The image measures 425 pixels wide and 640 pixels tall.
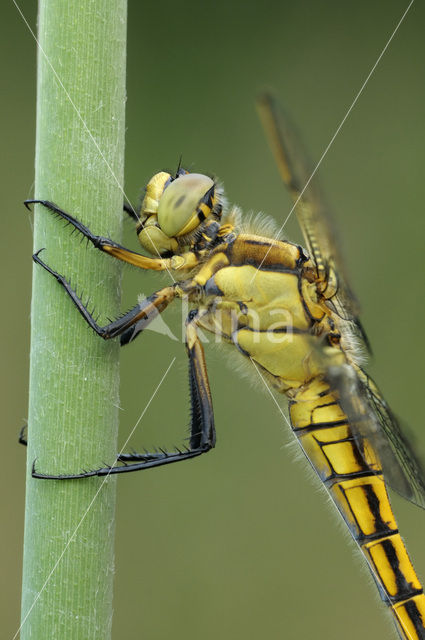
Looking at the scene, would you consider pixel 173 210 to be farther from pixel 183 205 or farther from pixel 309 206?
pixel 309 206

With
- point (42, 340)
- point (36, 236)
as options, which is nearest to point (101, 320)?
point (42, 340)

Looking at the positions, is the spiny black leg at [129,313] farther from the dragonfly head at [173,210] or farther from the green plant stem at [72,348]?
the dragonfly head at [173,210]

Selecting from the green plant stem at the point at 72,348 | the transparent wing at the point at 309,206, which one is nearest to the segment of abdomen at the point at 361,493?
the transparent wing at the point at 309,206

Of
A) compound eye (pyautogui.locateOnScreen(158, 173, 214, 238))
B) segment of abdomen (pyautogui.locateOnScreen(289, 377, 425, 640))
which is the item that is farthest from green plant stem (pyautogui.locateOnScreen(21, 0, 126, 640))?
segment of abdomen (pyautogui.locateOnScreen(289, 377, 425, 640))

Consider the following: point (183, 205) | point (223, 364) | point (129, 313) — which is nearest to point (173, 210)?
point (183, 205)

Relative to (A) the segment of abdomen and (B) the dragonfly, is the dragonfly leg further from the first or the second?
(A) the segment of abdomen
